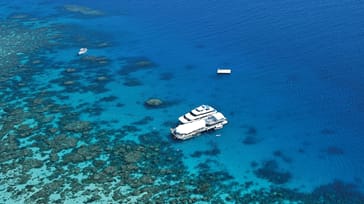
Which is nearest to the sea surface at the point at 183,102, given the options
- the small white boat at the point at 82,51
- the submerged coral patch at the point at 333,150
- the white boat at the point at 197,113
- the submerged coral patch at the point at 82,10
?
the submerged coral patch at the point at 333,150

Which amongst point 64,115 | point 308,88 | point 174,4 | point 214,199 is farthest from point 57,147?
point 174,4

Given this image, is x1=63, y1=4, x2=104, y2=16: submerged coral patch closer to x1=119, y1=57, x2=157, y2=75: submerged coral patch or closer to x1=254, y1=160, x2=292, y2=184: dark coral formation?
x1=119, y1=57, x2=157, y2=75: submerged coral patch

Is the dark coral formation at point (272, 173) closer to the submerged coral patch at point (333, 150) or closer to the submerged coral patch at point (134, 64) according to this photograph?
the submerged coral patch at point (333, 150)

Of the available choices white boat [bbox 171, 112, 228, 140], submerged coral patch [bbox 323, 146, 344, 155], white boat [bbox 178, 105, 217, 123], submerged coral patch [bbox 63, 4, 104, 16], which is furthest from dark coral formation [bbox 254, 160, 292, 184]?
submerged coral patch [bbox 63, 4, 104, 16]

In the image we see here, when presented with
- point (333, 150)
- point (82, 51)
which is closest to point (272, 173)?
point (333, 150)

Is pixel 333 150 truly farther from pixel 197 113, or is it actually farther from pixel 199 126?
pixel 197 113

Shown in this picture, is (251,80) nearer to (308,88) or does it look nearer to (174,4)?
(308,88)
